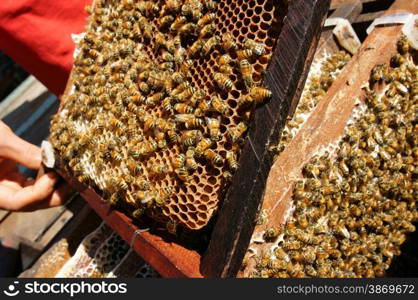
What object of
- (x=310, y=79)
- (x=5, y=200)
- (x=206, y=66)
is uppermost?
(x=206, y=66)

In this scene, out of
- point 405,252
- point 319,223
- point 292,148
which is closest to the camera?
point 292,148

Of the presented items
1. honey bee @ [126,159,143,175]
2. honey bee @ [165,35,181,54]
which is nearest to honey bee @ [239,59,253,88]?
honey bee @ [165,35,181,54]

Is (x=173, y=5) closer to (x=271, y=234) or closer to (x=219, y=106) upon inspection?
(x=219, y=106)

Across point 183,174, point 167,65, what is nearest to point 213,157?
point 183,174

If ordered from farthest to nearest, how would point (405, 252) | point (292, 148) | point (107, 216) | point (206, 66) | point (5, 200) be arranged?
point (405, 252), point (5, 200), point (107, 216), point (292, 148), point (206, 66)

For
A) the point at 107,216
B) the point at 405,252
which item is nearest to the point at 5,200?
the point at 107,216

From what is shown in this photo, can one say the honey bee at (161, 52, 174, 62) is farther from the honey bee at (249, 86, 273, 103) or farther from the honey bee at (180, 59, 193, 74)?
the honey bee at (249, 86, 273, 103)

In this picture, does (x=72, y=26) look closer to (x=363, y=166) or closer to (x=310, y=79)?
(x=310, y=79)

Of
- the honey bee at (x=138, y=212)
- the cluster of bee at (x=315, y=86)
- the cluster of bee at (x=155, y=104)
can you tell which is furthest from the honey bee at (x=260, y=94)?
the honey bee at (x=138, y=212)
